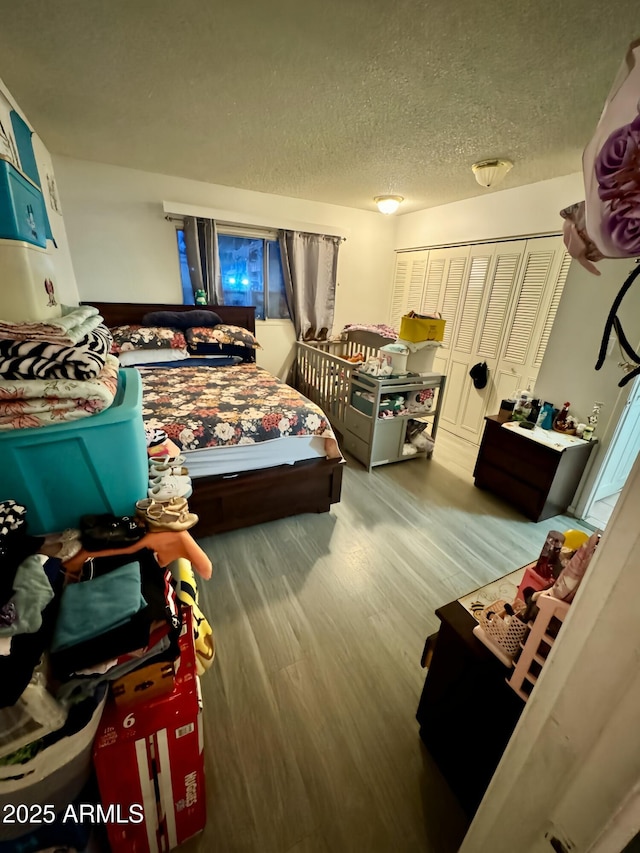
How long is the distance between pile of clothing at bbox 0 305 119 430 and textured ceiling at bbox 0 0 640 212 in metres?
1.39

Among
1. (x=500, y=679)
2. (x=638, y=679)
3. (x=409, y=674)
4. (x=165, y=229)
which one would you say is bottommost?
(x=409, y=674)

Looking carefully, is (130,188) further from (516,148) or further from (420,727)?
(420,727)

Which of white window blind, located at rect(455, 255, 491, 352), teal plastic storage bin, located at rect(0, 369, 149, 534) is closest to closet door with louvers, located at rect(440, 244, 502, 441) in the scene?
white window blind, located at rect(455, 255, 491, 352)

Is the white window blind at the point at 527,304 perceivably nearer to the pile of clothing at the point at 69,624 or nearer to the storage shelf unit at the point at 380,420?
the storage shelf unit at the point at 380,420

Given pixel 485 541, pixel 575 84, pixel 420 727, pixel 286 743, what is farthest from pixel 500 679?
pixel 575 84

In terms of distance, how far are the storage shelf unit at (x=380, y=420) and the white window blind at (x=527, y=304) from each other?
2.60 feet

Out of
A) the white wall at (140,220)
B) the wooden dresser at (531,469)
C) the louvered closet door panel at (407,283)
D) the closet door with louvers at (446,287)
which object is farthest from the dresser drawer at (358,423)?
the louvered closet door panel at (407,283)

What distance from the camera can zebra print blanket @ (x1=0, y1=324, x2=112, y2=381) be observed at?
0.82 meters

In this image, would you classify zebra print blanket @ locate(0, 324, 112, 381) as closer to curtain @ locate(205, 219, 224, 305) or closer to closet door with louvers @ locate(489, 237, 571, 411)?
curtain @ locate(205, 219, 224, 305)

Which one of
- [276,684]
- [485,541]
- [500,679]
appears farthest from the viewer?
[485,541]

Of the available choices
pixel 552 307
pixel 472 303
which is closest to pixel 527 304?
pixel 552 307

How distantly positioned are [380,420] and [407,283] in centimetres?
236

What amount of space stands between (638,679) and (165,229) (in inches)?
166

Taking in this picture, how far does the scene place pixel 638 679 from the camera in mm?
425
